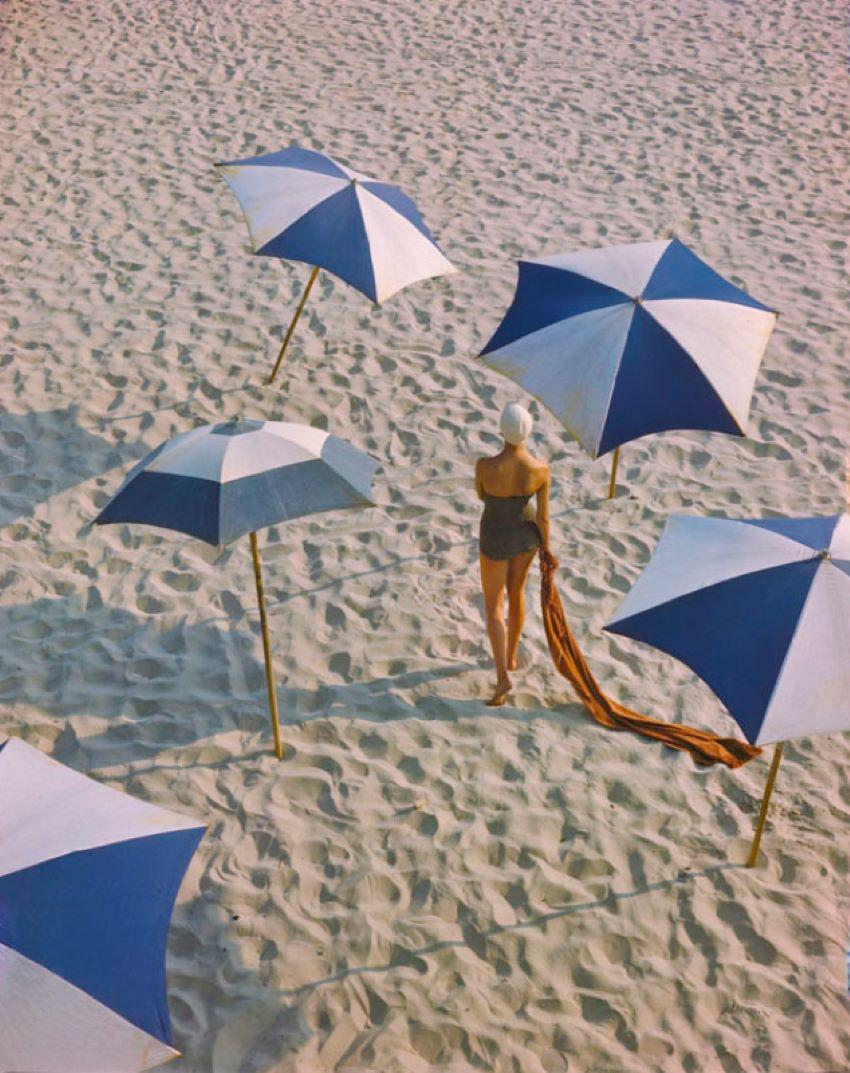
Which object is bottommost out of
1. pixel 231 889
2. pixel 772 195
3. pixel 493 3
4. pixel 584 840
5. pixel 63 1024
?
pixel 231 889

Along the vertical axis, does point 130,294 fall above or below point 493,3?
below

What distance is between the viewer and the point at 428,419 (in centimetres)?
750

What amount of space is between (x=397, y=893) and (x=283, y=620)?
1.77m

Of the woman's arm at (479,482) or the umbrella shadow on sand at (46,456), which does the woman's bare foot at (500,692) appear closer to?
the woman's arm at (479,482)

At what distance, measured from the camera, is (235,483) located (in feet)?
15.3

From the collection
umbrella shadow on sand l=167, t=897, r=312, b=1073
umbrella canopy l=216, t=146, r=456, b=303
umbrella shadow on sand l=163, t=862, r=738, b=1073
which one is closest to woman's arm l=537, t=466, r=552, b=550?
umbrella shadow on sand l=163, t=862, r=738, b=1073

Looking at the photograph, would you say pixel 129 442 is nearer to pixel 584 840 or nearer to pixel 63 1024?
pixel 584 840

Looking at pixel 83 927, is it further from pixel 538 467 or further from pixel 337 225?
pixel 337 225

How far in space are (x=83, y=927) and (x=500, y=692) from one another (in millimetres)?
2870

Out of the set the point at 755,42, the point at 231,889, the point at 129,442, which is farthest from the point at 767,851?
the point at 755,42

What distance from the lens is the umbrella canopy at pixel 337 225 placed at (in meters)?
6.58

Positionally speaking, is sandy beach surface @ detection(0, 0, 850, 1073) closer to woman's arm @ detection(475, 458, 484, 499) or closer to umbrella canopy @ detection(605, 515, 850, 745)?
woman's arm @ detection(475, 458, 484, 499)

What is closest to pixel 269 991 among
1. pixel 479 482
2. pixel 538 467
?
pixel 479 482

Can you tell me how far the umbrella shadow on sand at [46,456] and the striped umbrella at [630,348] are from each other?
8.67ft
